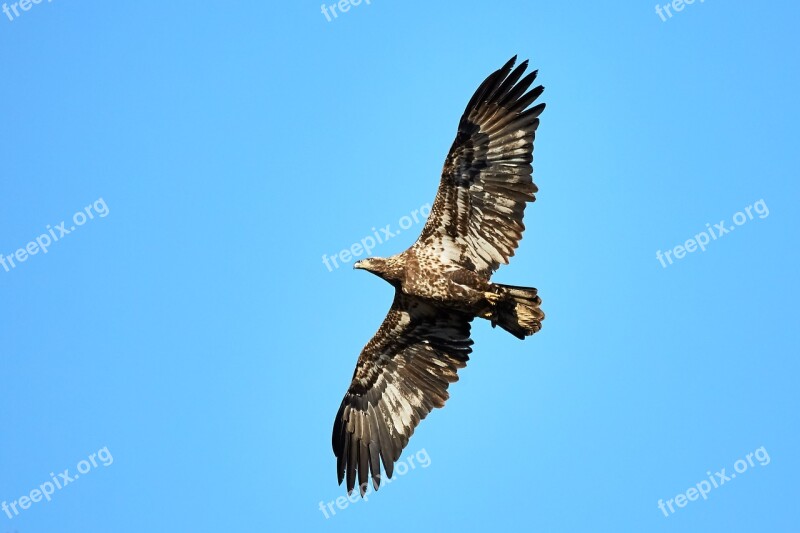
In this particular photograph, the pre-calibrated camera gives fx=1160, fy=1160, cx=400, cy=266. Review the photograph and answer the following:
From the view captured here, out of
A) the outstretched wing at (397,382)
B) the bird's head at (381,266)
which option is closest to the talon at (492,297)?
the outstretched wing at (397,382)

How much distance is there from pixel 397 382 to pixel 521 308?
9.73 ft

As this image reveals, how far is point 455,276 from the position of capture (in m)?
17.9

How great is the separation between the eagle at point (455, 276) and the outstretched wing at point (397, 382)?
0.05ft

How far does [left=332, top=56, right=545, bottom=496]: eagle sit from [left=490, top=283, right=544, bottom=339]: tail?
0.01 metres

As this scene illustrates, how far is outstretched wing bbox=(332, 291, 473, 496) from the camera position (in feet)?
62.0

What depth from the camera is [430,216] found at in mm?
18141

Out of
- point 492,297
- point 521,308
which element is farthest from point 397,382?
point 521,308

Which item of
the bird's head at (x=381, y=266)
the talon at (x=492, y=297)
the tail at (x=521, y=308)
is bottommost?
the tail at (x=521, y=308)

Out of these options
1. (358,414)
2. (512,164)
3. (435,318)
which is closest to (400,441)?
(358,414)

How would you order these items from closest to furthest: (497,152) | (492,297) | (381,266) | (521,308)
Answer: (521,308) < (492,297) < (497,152) < (381,266)

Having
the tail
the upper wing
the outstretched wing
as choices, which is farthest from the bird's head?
the tail

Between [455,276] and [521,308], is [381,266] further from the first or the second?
[521,308]

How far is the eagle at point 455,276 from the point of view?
17703 millimetres

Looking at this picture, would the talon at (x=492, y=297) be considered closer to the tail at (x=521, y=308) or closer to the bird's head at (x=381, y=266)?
the tail at (x=521, y=308)
